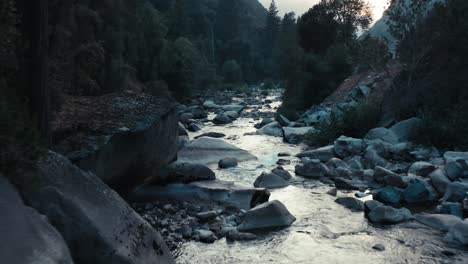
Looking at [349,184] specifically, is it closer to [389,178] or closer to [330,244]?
[389,178]

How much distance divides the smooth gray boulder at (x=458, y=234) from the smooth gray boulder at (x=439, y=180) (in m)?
2.84

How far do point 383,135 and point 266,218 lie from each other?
9.47 meters

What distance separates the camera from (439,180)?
35.7ft

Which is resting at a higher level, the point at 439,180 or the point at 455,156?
the point at 455,156

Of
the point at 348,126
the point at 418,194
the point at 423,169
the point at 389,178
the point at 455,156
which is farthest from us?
the point at 348,126

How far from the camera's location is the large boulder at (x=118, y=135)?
855cm

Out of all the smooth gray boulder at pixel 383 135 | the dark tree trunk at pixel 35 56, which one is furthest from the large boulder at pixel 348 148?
the dark tree trunk at pixel 35 56

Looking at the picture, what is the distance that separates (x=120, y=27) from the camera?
29422mm

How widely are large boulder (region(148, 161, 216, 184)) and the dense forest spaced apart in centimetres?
3

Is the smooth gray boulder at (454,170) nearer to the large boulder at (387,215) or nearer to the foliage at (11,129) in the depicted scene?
the large boulder at (387,215)

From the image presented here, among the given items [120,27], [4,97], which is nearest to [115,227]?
[4,97]

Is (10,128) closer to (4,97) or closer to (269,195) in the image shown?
(4,97)

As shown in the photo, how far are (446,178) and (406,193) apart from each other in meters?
1.36

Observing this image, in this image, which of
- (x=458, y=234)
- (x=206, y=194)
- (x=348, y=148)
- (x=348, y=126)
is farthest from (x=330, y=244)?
(x=348, y=126)
